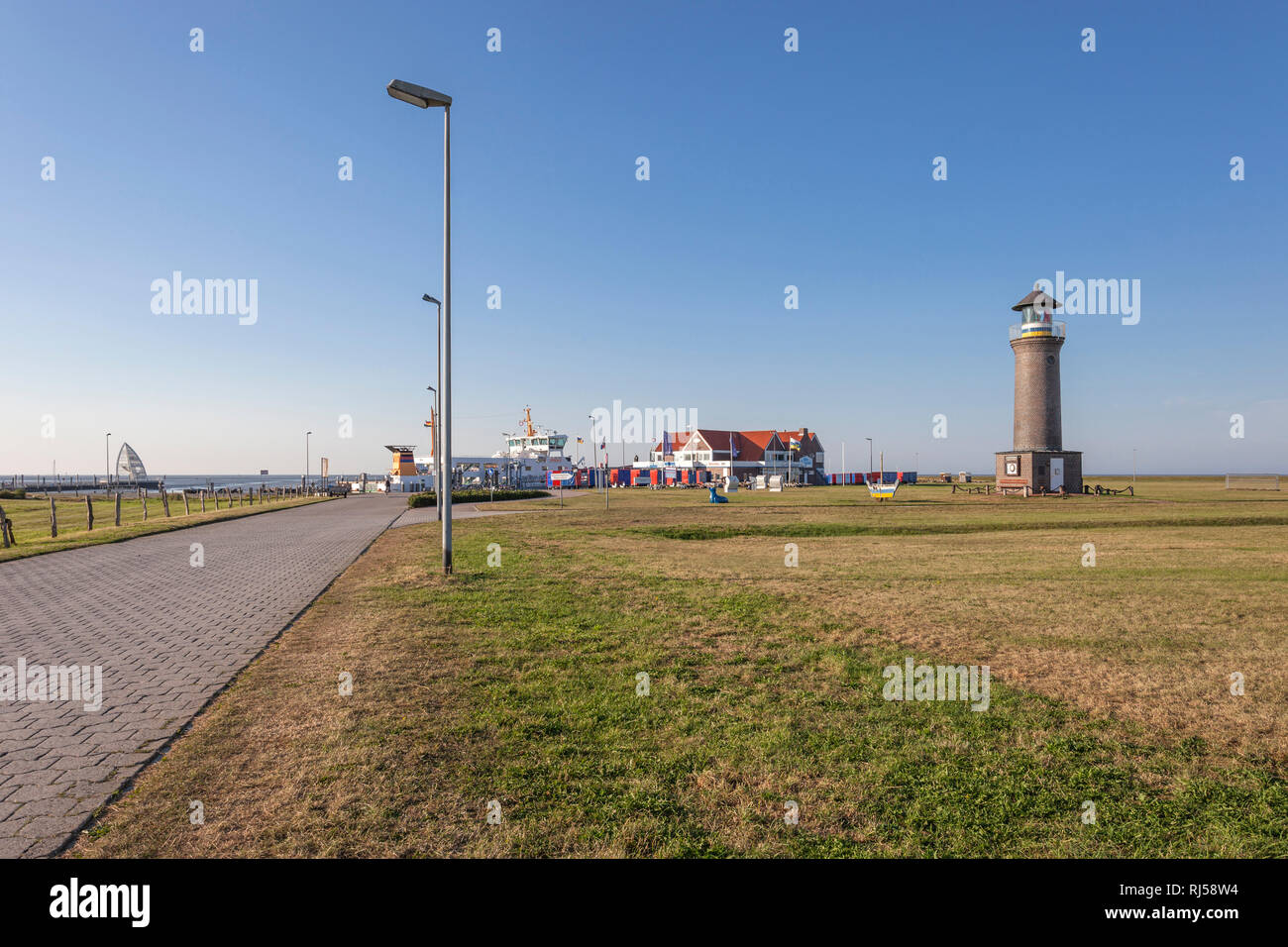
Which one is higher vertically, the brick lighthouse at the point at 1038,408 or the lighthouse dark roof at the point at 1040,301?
the lighthouse dark roof at the point at 1040,301

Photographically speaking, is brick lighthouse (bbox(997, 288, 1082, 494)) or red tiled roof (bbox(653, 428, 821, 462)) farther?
red tiled roof (bbox(653, 428, 821, 462))

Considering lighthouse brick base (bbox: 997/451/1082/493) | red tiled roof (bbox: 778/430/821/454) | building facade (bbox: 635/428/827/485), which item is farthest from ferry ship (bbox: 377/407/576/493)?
lighthouse brick base (bbox: 997/451/1082/493)

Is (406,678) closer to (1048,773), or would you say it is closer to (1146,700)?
(1048,773)

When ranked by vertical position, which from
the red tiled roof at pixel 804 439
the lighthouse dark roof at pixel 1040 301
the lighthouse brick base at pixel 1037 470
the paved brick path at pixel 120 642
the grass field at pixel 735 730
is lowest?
the paved brick path at pixel 120 642

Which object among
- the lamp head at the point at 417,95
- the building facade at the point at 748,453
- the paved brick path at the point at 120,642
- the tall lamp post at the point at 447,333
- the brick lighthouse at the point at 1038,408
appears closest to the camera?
the paved brick path at the point at 120,642

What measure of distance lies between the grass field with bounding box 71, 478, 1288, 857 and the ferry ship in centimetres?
6489

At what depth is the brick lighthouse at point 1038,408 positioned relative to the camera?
170 ft

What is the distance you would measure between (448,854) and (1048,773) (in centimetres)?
400

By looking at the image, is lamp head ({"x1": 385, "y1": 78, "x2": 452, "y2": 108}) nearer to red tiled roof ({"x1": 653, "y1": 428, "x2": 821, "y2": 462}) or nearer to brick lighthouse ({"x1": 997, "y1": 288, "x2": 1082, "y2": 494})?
brick lighthouse ({"x1": 997, "y1": 288, "x2": 1082, "y2": 494})

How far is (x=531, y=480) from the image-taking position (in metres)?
83.5

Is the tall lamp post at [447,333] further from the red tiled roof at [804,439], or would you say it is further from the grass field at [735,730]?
the red tiled roof at [804,439]

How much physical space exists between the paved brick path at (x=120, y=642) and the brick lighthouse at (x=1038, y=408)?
52.8 m

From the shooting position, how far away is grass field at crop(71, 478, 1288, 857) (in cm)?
363

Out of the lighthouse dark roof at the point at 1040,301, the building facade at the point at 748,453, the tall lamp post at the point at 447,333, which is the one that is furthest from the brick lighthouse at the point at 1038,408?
the tall lamp post at the point at 447,333
